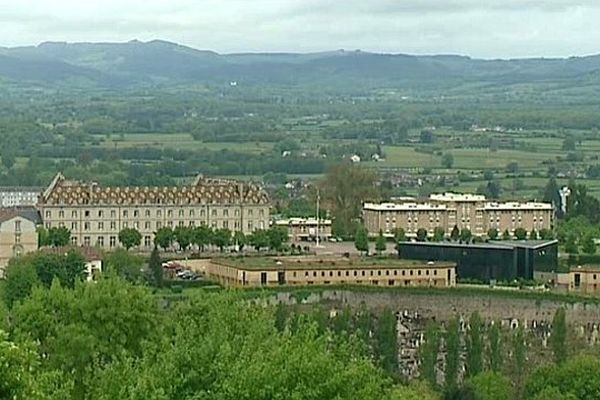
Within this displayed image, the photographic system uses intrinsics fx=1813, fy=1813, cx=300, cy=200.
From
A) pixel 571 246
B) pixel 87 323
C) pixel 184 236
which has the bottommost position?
pixel 571 246

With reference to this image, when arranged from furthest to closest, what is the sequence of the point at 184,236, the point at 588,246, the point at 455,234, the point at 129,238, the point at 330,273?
the point at 455,234 < the point at 129,238 < the point at 184,236 < the point at 588,246 < the point at 330,273

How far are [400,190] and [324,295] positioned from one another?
3519 centimetres

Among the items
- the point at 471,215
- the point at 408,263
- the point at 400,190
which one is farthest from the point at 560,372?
the point at 400,190

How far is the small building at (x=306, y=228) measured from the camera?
2212 inches

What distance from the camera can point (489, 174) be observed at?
8406 centimetres

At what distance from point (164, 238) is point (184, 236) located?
0.80m

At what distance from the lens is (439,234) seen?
5362 centimetres

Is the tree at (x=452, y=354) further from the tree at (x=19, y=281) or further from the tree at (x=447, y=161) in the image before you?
the tree at (x=447, y=161)

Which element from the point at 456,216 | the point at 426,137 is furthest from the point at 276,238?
the point at 426,137

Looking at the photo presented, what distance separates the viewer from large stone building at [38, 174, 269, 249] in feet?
175

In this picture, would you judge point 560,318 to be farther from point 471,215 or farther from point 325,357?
point 471,215

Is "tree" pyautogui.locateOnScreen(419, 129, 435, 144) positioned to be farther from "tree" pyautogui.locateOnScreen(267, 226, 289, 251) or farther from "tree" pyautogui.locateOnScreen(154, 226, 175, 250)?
"tree" pyautogui.locateOnScreen(154, 226, 175, 250)

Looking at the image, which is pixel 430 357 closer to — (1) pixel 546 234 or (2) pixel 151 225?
(2) pixel 151 225

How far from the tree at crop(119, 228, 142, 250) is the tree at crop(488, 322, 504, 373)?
20.0m
